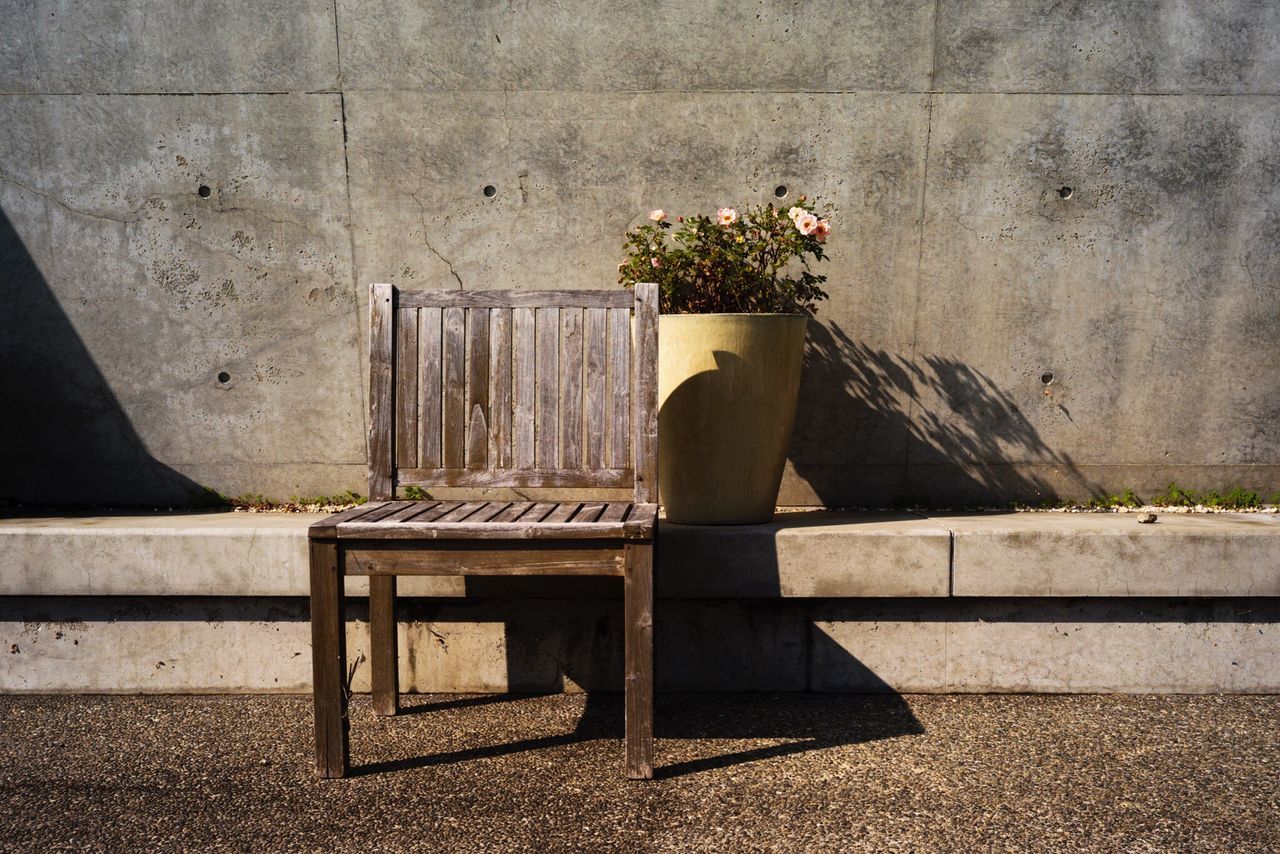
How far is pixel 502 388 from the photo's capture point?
9.42 ft

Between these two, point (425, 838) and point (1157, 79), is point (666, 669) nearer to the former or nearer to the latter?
point (425, 838)

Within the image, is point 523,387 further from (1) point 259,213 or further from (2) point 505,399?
(1) point 259,213

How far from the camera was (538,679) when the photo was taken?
10.2 ft

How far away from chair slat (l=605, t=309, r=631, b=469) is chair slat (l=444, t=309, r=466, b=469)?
409 millimetres

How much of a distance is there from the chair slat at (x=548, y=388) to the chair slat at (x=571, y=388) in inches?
0.7

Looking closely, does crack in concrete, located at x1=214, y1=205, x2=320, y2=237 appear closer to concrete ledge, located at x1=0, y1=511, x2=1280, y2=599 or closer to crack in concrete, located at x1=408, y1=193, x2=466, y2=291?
crack in concrete, located at x1=408, y1=193, x2=466, y2=291

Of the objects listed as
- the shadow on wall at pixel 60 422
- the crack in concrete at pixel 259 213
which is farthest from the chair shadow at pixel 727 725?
the crack in concrete at pixel 259 213

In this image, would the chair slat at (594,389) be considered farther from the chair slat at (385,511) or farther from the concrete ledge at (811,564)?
the chair slat at (385,511)

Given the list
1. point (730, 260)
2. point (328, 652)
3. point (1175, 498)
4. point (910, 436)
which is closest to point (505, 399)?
point (328, 652)

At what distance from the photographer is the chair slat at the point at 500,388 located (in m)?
2.85

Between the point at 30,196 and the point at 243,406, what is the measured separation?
1081 millimetres

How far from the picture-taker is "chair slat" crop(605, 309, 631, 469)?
9.25 ft

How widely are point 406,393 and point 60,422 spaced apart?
180 cm

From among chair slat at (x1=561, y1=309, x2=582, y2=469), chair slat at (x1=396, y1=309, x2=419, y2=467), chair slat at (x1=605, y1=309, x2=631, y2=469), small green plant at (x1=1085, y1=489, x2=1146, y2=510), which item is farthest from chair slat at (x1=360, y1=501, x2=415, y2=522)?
small green plant at (x1=1085, y1=489, x2=1146, y2=510)
